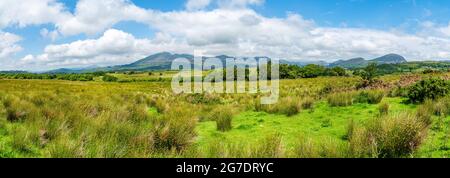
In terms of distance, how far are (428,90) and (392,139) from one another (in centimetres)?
1218

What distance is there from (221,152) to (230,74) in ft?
328

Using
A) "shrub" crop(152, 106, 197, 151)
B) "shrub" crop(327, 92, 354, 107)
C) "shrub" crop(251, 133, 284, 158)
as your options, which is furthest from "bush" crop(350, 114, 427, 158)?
"shrub" crop(327, 92, 354, 107)

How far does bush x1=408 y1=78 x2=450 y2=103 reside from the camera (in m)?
17.6

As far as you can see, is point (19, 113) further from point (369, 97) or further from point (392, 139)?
point (369, 97)

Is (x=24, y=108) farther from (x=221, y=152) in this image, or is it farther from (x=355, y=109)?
(x=355, y=109)

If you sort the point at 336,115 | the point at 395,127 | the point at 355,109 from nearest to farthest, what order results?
the point at 395,127 < the point at 336,115 < the point at 355,109

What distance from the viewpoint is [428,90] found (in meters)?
17.9

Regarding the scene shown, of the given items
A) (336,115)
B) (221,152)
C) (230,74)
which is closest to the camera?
(221,152)

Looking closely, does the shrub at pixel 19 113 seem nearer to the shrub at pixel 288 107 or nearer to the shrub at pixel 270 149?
the shrub at pixel 270 149

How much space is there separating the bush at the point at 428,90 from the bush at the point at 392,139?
36.2 feet

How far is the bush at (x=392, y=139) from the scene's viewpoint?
729 centimetres

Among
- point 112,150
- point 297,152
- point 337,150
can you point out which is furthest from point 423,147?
point 112,150

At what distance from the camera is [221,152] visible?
673 centimetres

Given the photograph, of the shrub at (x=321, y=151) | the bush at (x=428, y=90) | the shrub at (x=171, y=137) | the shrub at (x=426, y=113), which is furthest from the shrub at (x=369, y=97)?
the shrub at (x=321, y=151)
